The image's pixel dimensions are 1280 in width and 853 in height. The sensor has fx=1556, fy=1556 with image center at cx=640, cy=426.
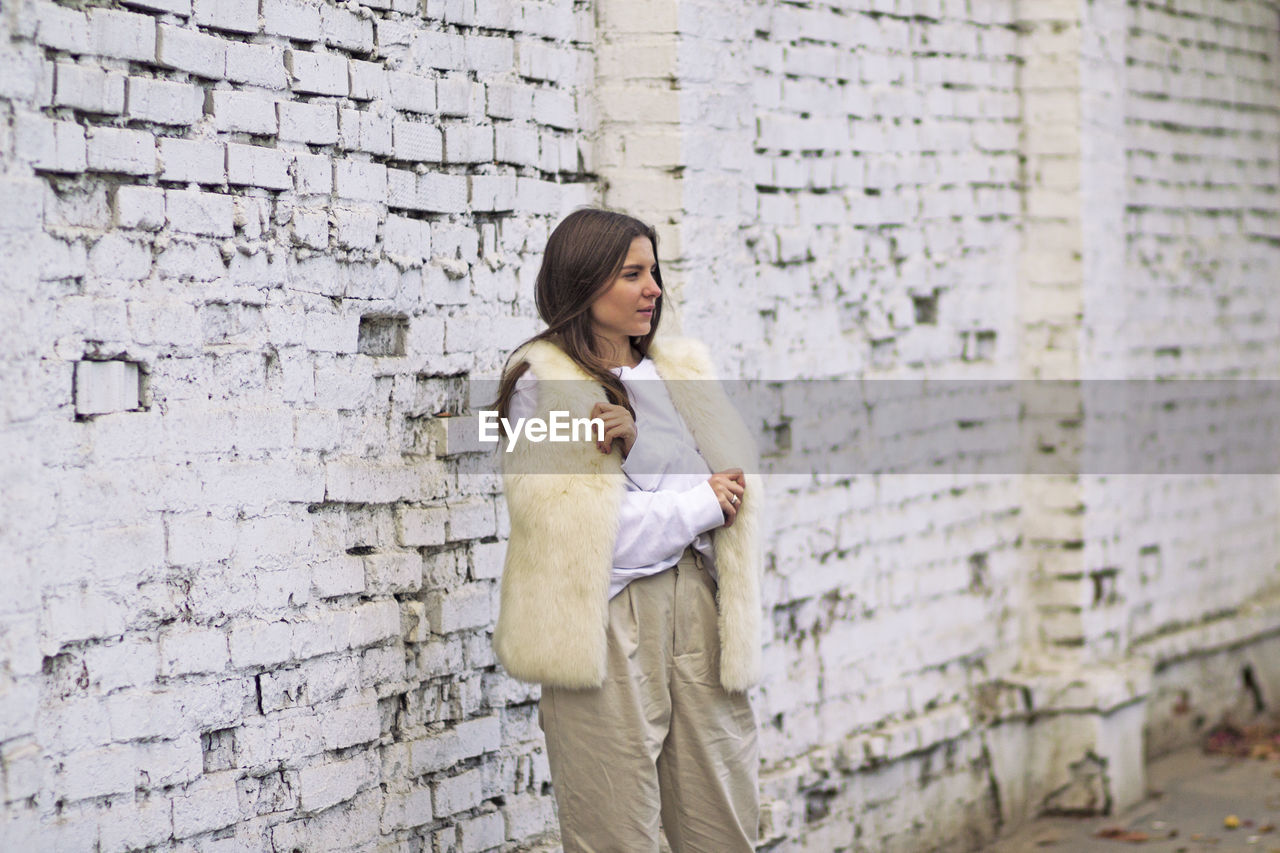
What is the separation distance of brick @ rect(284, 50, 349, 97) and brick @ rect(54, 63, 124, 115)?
521 mm

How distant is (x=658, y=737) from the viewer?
11.3 ft

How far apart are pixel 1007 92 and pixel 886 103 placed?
91cm

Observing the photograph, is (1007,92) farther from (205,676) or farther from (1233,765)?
(205,676)

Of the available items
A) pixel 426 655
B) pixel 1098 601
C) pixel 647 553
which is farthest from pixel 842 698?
Result: pixel 647 553

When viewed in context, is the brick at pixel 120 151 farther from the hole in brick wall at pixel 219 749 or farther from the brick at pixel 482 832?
the brick at pixel 482 832

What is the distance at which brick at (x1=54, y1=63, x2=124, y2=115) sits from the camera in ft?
10.3

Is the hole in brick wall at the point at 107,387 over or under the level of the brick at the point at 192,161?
under

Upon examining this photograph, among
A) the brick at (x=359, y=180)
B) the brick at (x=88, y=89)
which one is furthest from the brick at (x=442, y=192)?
the brick at (x=88, y=89)

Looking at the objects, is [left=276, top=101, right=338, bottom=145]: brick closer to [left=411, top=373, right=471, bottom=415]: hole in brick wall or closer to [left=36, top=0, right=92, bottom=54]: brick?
[left=36, top=0, right=92, bottom=54]: brick

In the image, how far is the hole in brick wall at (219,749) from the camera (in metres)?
→ 3.48

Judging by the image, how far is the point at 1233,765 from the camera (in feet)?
23.2

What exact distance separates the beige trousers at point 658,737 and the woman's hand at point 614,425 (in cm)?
32

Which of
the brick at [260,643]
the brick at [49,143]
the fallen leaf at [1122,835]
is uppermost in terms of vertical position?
the brick at [49,143]

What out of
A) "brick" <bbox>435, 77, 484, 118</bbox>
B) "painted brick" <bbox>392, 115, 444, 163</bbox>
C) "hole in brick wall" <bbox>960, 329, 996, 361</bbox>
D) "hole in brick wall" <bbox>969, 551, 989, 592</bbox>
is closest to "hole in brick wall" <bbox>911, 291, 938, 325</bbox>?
"hole in brick wall" <bbox>960, 329, 996, 361</bbox>
